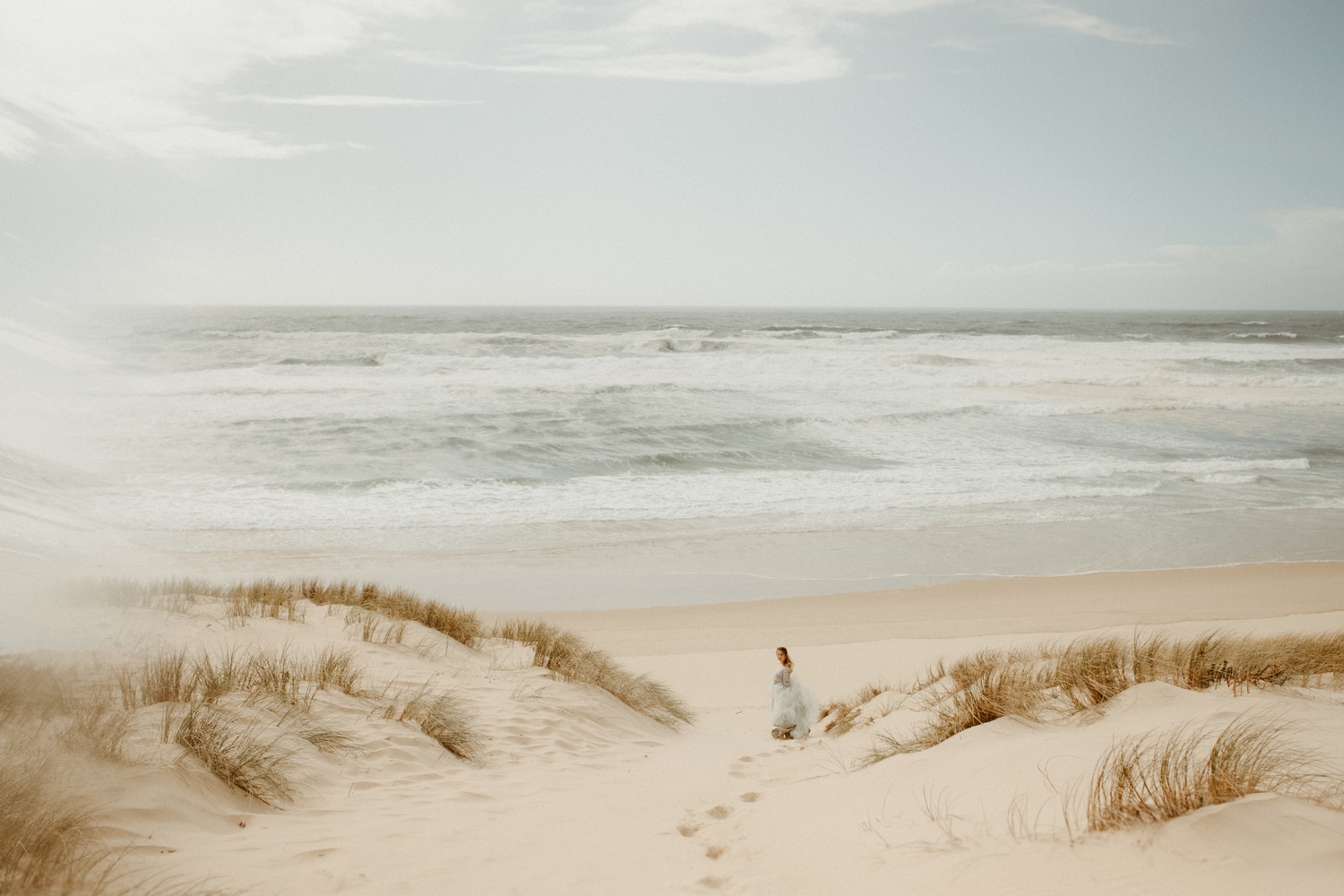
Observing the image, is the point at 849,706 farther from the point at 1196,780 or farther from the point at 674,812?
the point at 1196,780

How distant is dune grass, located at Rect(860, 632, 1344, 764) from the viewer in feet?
16.3

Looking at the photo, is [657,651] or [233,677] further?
[657,651]

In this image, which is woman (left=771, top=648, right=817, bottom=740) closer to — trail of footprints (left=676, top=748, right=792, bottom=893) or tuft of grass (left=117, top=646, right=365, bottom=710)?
trail of footprints (left=676, top=748, right=792, bottom=893)

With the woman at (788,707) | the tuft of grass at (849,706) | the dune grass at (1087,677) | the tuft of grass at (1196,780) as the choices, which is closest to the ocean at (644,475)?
the tuft of grass at (849,706)

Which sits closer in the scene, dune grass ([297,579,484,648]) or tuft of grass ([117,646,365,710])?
tuft of grass ([117,646,365,710])

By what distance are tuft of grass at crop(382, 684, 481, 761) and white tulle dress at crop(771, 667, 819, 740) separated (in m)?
2.83

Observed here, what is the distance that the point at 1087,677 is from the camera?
208 inches


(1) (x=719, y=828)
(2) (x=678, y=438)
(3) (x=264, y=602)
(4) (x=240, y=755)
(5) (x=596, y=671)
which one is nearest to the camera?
(4) (x=240, y=755)

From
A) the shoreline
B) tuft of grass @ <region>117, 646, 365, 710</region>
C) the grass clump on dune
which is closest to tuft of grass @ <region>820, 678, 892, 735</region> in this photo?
the grass clump on dune

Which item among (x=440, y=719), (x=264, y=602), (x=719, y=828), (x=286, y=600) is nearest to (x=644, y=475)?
(x=286, y=600)

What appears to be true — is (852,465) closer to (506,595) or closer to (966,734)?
(506,595)

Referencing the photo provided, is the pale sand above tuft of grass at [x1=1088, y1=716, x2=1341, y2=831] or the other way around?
the other way around

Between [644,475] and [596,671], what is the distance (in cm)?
1051

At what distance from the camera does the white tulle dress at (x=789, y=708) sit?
23.1ft
